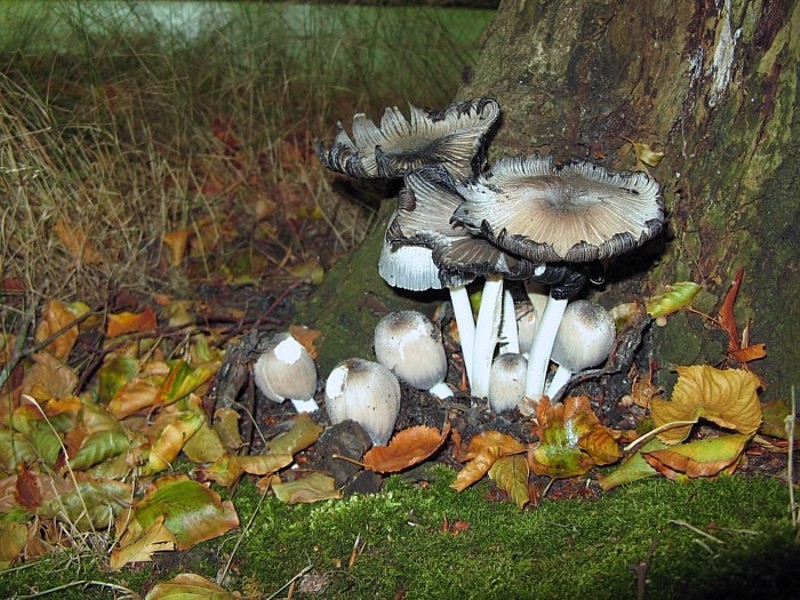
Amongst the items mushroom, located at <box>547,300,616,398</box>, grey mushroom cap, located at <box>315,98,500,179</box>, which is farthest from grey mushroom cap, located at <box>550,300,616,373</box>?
grey mushroom cap, located at <box>315,98,500,179</box>

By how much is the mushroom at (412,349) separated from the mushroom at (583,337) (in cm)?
34

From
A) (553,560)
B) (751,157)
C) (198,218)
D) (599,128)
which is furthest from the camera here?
(198,218)

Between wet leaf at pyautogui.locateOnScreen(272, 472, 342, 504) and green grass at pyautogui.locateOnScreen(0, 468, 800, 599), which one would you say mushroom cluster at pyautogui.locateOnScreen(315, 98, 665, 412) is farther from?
wet leaf at pyautogui.locateOnScreen(272, 472, 342, 504)

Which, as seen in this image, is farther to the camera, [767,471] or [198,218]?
[198,218]

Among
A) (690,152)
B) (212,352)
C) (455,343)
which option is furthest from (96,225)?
(690,152)

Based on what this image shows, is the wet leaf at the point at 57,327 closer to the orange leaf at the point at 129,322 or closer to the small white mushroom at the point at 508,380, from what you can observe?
the orange leaf at the point at 129,322

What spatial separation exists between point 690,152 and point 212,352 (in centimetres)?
173

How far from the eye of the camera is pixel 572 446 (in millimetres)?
1920

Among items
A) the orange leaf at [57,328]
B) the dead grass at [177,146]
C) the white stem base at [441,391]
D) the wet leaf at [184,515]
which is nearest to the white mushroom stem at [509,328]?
the white stem base at [441,391]

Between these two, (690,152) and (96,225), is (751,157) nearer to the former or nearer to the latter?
(690,152)

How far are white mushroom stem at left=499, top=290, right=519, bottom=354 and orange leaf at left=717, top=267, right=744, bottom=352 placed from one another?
579 millimetres

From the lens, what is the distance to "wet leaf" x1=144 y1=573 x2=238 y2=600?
5.54ft

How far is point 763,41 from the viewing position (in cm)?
189

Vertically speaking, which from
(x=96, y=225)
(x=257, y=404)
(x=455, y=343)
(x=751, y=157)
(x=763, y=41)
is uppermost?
(x=763, y=41)
